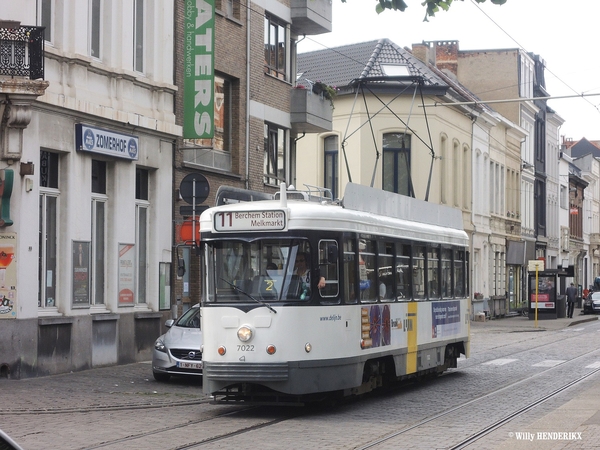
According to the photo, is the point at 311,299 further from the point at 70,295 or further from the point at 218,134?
the point at 218,134

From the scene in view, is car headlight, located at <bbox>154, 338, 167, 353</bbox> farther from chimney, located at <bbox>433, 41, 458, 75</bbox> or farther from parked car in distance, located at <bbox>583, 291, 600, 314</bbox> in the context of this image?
parked car in distance, located at <bbox>583, 291, 600, 314</bbox>

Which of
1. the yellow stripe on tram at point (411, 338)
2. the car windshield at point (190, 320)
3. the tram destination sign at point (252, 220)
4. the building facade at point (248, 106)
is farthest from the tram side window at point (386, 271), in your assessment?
the building facade at point (248, 106)

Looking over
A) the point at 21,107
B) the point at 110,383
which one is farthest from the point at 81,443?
the point at 21,107

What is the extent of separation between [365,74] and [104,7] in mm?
24372

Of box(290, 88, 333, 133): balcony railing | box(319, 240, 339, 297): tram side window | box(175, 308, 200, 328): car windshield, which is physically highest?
box(290, 88, 333, 133): balcony railing

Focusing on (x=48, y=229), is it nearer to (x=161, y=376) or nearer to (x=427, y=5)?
(x=161, y=376)

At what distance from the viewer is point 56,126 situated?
787 inches

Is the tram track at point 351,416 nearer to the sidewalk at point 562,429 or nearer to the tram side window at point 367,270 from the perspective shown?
the sidewalk at point 562,429

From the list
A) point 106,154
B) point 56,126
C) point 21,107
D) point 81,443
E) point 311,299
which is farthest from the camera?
point 106,154

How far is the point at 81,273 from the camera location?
21.0m

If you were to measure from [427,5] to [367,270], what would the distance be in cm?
514

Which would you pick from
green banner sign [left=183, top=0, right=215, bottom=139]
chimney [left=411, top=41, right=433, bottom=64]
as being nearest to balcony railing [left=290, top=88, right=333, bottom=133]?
green banner sign [left=183, top=0, right=215, bottom=139]

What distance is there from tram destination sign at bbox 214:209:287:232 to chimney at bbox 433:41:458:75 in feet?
165

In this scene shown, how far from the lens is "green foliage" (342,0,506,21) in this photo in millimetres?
11352
